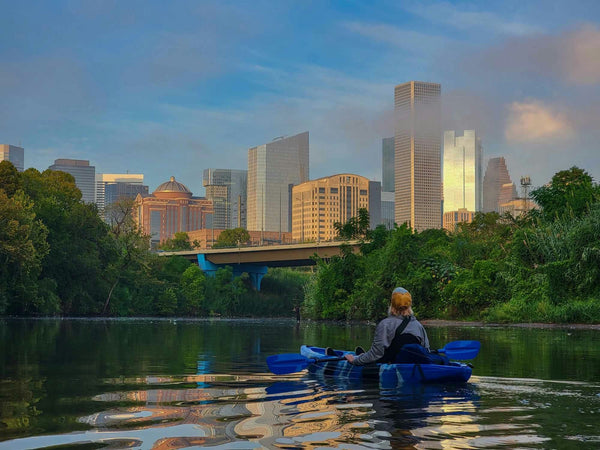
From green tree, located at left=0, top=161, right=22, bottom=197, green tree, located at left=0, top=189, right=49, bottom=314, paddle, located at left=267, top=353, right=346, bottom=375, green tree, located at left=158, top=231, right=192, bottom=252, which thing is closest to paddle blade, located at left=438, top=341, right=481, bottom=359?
paddle, located at left=267, top=353, right=346, bottom=375

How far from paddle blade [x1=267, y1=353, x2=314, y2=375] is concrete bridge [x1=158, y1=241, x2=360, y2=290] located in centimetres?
6303

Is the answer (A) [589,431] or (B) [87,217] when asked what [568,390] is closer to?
(A) [589,431]

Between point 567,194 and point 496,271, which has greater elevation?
point 567,194

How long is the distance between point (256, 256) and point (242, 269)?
22.3 feet

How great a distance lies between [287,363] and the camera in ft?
42.3

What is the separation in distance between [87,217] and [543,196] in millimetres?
32866

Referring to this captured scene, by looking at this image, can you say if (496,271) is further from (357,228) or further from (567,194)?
(357,228)

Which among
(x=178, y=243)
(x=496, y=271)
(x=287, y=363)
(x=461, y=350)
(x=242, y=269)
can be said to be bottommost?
(x=287, y=363)

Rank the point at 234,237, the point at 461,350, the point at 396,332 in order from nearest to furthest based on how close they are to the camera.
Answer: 1. the point at 396,332
2. the point at 461,350
3. the point at 234,237

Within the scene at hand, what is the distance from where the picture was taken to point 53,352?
18.8 metres

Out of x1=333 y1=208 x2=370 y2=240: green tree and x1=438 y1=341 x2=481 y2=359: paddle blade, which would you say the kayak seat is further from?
x1=333 y1=208 x2=370 y2=240: green tree

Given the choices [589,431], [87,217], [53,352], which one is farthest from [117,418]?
[87,217]

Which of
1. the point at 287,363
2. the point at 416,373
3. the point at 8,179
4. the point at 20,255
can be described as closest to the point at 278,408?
the point at 416,373

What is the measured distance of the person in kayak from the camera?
11.4 meters
